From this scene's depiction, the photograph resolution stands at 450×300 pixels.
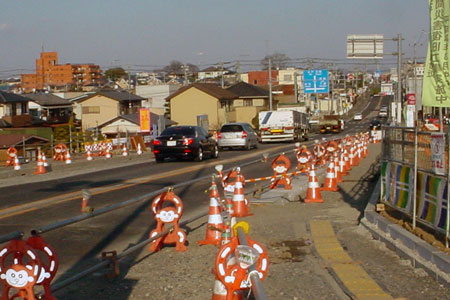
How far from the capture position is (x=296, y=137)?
54.9 meters

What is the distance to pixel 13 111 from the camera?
203 ft

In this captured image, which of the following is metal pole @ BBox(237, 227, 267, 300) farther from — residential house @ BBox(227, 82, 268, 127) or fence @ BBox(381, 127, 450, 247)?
residential house @ BBox(227, 82, 268, 127)

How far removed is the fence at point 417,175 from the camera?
9.05m

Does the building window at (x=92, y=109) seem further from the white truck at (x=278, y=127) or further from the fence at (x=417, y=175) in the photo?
the fence at (x=417, y=175)

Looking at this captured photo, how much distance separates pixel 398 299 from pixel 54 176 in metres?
19.1

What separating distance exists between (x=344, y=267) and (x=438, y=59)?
3127 mm

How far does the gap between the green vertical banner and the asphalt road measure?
525 centimetres

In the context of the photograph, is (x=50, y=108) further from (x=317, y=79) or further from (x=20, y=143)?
(x=317, y=79)

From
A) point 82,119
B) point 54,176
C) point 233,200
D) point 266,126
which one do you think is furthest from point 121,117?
point 233,200

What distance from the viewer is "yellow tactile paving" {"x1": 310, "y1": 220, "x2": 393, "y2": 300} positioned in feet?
25.0

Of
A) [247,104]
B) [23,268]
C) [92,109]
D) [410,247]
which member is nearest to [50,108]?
[92,109]

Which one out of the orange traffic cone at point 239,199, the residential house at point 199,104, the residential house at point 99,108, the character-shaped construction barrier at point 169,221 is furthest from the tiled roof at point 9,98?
the character-shaped construction barrier at point 169,221

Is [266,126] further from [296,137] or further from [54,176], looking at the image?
[54,176]

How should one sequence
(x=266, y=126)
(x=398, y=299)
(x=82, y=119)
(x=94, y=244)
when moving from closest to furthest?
1. (x=398, y=299)
2. (x=94, y=244)
3. (x=266, y=126)
4. (x=82, y=119)
